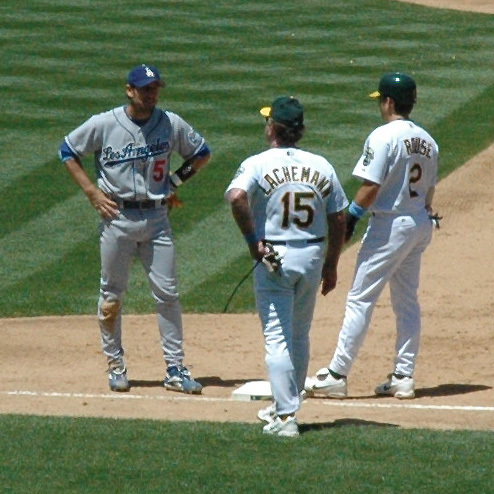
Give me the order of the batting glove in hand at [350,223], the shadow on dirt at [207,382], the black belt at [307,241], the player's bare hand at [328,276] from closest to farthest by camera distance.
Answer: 1. the black belt at [307,241]
2. the player's bare hand at [328,276]
3. the batting glove in hand at [350,223]
4. the shadow on dirt at [207,382]

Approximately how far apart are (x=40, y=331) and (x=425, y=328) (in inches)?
111

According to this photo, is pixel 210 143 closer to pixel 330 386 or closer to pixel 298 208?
pixel 330 386

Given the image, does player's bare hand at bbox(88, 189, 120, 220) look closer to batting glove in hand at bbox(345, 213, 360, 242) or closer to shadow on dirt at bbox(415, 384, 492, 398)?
batting glove in hand at bbox(345, 213, 360, 242)

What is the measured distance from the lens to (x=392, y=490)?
585 centimetres

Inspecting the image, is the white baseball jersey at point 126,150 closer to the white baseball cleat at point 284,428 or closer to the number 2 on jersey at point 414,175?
the number 2 on jersey at point 414,175

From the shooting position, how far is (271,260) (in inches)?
257

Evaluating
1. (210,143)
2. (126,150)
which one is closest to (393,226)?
(126,150)

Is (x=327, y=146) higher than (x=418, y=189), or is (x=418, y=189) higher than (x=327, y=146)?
(x=418, y=189)

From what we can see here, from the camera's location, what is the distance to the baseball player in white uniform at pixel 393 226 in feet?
25.4

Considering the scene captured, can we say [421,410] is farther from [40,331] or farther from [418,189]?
[40,331]

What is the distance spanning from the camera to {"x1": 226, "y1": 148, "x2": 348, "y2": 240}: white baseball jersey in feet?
21.5

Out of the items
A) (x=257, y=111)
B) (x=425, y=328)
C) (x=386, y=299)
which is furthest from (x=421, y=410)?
(x=257, y=111)

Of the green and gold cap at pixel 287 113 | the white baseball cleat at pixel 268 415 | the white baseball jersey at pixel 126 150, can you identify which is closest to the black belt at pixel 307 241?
the green and gold cap at pixel 287 113

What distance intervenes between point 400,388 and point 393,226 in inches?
39.4
